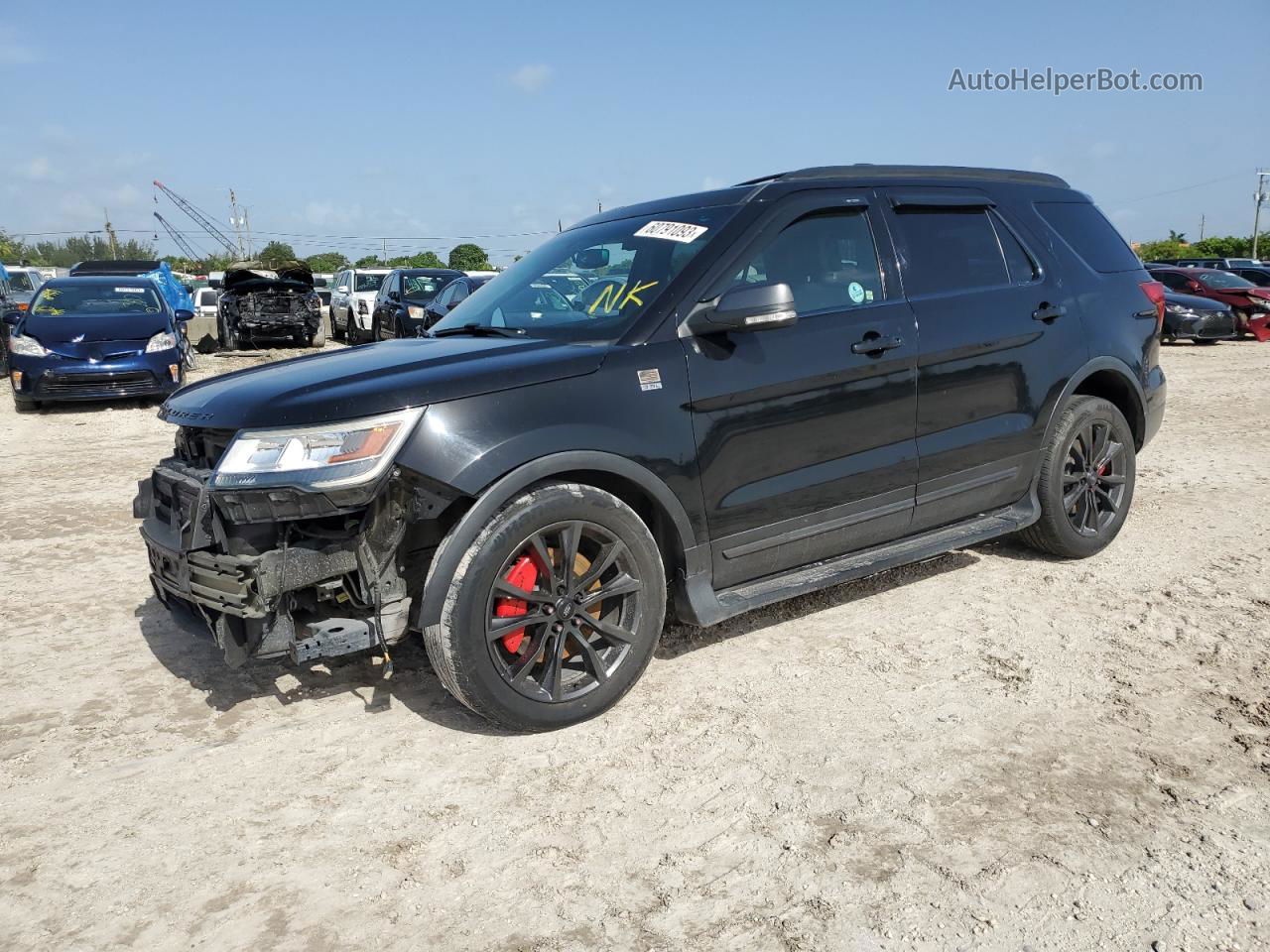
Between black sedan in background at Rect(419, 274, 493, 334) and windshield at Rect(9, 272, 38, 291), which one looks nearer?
black sedan in background at Rect(419, 274, 493, 334)

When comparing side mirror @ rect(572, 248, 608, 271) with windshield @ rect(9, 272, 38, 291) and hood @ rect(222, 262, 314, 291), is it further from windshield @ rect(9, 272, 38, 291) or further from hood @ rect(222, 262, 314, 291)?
windshield @ rect(9, 272, 38, 291)

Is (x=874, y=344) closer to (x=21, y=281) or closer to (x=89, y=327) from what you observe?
(x=89, y=327)

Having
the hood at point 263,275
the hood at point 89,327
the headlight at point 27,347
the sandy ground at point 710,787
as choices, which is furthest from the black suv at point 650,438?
the hood at point 263,275

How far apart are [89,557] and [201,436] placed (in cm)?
276

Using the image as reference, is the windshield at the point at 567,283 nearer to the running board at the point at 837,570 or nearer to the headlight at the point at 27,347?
the running board at the point at 837,570

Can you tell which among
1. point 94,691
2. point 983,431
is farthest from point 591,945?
point 983,431

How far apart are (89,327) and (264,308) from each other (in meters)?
6.97

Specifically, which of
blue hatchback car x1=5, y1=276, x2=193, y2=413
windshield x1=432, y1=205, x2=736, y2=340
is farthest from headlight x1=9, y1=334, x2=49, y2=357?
windshield x1=432, y1=205, x2=736, y2=340

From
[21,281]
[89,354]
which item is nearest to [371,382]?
[89,354]

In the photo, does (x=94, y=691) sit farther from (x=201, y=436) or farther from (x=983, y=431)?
(x=983, y=431)

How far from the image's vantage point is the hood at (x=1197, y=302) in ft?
60.7

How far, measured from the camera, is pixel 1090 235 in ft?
17.0

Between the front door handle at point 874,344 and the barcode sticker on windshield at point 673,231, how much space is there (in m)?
0.77

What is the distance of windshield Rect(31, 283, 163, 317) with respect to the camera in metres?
12.2
